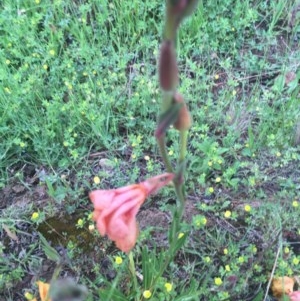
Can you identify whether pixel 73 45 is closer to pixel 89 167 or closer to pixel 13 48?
pixel 13 48

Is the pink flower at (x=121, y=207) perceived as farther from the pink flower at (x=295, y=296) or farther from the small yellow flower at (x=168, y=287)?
the pink flower at (x=295, y=296)

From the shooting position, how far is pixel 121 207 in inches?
39.8

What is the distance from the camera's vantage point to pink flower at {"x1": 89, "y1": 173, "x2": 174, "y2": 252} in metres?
1.01

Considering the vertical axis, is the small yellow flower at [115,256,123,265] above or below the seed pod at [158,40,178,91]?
below

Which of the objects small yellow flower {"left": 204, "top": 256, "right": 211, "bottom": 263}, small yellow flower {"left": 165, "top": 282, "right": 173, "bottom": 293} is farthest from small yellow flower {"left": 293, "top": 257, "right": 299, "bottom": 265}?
small yellow flower {"left": 165, "top": 282, "right": 173, "bottom": 293}

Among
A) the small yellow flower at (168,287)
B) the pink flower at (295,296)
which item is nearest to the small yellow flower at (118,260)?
the small yellow flower at (168,287)

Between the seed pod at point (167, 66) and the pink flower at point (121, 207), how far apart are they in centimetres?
24

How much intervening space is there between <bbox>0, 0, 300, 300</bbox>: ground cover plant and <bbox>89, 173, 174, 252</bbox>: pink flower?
37 centimetres

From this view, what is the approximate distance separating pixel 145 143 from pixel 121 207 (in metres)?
0.97

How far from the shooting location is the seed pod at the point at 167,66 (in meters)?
0.79

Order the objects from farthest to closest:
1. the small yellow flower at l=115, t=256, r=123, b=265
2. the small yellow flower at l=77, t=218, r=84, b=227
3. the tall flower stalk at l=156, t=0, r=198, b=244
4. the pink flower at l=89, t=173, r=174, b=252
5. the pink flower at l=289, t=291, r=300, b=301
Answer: the small yellow flower at l=77, t=218, r=84, b=227 < the small yellow flower at l=115, t=256, r=123, b=265 < the pink flower at l=289, t=291, r=300, b=301 < the pink flower at l=89, t=173, r=174, b=252 < the tall flower stalk at l=156, t=0, r=198, b=244

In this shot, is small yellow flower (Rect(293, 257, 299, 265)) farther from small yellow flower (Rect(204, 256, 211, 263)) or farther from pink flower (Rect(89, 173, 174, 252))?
pink flower (Rect(89, 173, 174, 252))

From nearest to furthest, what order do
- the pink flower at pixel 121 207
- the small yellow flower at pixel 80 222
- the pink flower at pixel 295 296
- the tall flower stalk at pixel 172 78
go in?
the tall flower stalk at pixel 172 78 < the pink flower at pixel 121 207 < the pink flower at pixel 295 296 < the small yellow flower at pixel 80 222

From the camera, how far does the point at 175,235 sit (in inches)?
51.4
